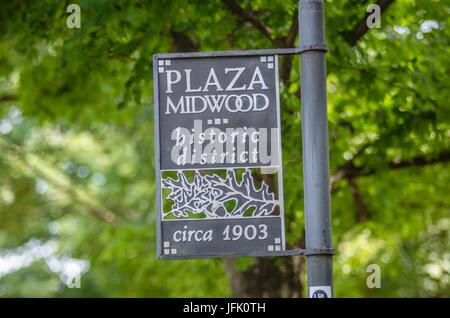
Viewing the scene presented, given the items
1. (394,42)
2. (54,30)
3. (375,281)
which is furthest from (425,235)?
(375,281)

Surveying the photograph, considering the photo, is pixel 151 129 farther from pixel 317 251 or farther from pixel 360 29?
pixel 317 251

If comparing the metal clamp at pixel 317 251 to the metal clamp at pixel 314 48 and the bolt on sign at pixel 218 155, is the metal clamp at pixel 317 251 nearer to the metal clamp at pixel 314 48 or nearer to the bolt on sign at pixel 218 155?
the bolt on sign at pixel 218 155

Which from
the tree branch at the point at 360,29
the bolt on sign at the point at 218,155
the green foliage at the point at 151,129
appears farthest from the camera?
the green foliage at the point at 151,129

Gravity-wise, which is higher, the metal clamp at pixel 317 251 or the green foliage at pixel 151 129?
the green foliage at pixel 151 129

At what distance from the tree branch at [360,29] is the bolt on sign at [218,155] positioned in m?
4.01

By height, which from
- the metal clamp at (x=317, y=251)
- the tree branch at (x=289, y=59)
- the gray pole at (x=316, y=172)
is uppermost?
the tree branch at (x=289, y=59)

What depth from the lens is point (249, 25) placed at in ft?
32.9

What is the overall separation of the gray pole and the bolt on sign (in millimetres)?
182

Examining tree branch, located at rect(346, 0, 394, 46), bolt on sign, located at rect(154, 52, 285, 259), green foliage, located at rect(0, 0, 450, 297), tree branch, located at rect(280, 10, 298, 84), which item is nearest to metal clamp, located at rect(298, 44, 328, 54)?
bolt on sign, located at rect(154, 52, 285, 259)

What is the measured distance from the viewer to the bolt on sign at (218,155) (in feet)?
16.4

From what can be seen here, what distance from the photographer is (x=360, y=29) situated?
9031 mm

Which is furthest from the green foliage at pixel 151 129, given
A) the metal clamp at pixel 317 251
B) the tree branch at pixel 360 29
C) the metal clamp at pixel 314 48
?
the metal clamp at pixel 317 251

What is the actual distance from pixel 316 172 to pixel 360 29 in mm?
4418
